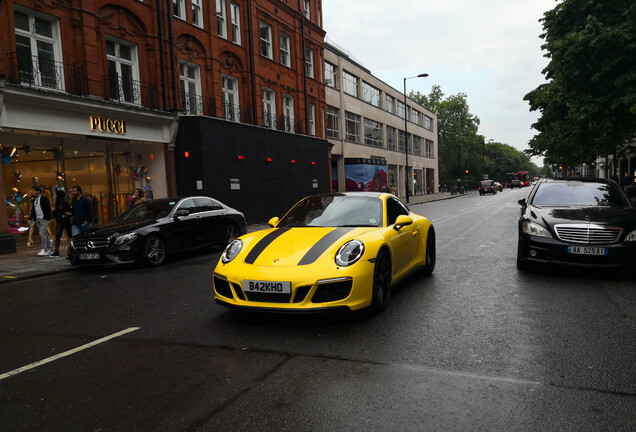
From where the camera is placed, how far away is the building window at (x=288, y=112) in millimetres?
26031

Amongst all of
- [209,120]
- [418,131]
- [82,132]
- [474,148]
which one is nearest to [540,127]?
[209,120]

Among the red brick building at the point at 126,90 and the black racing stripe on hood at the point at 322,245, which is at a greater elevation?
the red brick building at the point at 126,90

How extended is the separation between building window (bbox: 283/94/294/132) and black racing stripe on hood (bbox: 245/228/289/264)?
809 inches

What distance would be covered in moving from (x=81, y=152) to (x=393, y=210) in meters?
13.3

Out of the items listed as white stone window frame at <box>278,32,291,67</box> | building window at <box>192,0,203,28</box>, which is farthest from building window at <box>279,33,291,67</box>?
building window at <box>192,0,203,28</box>

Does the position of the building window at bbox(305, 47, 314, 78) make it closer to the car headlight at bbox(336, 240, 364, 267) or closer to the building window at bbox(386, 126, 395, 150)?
the building window at bbox(386, 126, 395, 150)

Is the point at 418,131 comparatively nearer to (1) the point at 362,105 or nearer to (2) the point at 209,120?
(1) the point at 362,105

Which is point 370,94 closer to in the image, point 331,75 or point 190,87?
point 331,75

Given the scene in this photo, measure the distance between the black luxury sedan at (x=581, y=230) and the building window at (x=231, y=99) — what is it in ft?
52.9

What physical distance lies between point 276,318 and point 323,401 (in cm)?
206

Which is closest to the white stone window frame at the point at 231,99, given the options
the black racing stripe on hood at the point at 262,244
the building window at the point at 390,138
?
the black racing stripe on hood at the point at 262,244

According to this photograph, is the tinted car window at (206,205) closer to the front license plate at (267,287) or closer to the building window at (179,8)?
the front license plate at (267,287)

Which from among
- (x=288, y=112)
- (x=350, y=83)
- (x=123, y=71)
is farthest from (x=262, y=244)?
(x=350, y=83)

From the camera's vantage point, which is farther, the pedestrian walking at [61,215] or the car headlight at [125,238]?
the pedestrian walking at [61,215]
